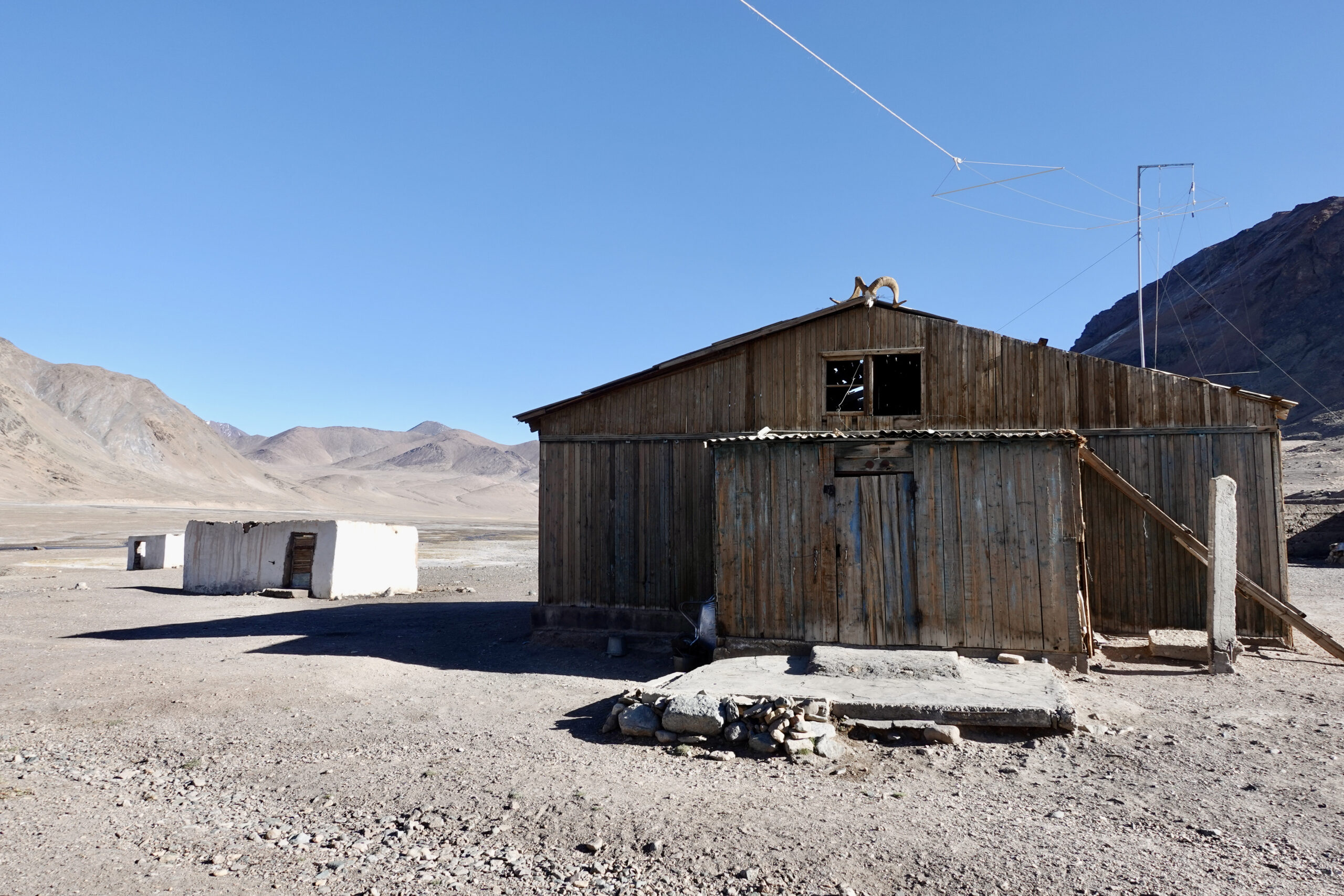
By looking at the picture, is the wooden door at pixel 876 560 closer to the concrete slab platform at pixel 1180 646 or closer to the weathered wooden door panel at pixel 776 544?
the weathered wooden door panel at pixel 776 544

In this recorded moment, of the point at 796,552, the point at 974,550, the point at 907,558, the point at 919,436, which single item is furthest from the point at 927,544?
the point at 796,552

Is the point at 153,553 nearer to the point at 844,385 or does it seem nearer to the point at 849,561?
the point at 844,385

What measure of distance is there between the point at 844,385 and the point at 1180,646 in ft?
20.0

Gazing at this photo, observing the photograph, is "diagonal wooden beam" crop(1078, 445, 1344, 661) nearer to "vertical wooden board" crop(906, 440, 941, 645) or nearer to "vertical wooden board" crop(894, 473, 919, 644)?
"vertical wooden board" crop(906, 440, 941, 645)

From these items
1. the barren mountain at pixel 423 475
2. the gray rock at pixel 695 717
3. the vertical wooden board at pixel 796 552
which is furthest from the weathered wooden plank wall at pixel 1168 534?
the barren mountain at pixel 423 475

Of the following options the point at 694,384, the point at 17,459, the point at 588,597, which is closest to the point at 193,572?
the point at 588,597

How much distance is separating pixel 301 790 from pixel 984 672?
7.03 m

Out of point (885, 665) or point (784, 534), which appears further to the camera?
point (784, 534)

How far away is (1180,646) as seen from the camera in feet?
35.7

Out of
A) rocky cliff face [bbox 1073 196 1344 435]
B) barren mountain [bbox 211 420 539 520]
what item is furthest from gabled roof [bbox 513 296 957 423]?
barren mountain [bbox 211 420 539 520]

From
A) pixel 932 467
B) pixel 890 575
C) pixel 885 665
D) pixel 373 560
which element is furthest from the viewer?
pixel 373 560

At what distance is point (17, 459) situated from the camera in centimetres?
7575

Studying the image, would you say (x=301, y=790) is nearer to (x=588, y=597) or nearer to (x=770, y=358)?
(x=588, y=597)

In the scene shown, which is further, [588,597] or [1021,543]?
[588,597]
